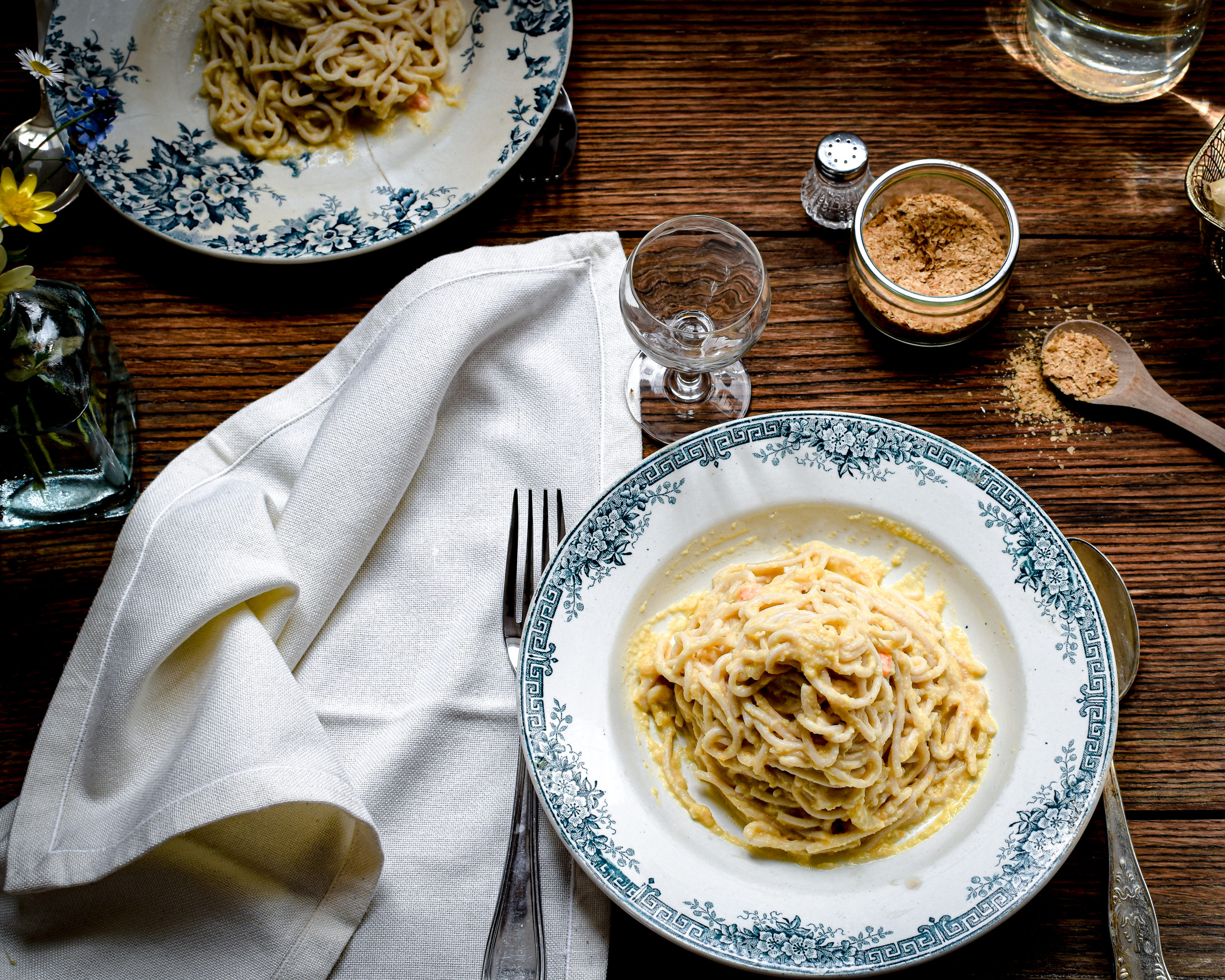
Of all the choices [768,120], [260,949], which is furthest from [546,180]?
[260,949]

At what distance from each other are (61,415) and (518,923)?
1.19 m

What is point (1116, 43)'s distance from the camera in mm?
2066

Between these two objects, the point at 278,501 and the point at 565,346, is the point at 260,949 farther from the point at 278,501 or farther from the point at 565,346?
the point at 565,346

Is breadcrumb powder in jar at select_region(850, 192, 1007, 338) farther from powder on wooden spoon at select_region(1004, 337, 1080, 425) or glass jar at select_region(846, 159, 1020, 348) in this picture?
powder on wooden spoon at select_region(1004, 337, 1080, 425)

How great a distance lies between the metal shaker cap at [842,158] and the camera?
6.39 feet

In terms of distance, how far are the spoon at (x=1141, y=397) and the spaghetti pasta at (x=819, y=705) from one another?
0.60 meters

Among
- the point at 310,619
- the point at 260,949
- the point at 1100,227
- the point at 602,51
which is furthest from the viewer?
the point at 602,51

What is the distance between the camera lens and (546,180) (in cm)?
212

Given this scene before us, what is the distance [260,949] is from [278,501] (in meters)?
0.78

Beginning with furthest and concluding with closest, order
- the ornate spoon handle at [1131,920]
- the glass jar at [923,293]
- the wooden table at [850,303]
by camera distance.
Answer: the glass jar at [923,293] < the wooden table at [850,303] < the ornate spoon handle at [1131,920]

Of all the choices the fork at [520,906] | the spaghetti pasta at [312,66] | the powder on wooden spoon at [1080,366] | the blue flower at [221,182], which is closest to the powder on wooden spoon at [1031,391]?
the powder on wooden spoon at [1080,366]

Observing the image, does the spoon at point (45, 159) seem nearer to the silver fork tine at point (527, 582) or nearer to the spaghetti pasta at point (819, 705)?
the silver fork tine at point (527, 582)

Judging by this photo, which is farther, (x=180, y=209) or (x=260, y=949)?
(x=180, y=209)

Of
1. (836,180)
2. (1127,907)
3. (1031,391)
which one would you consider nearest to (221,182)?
(836,180)
